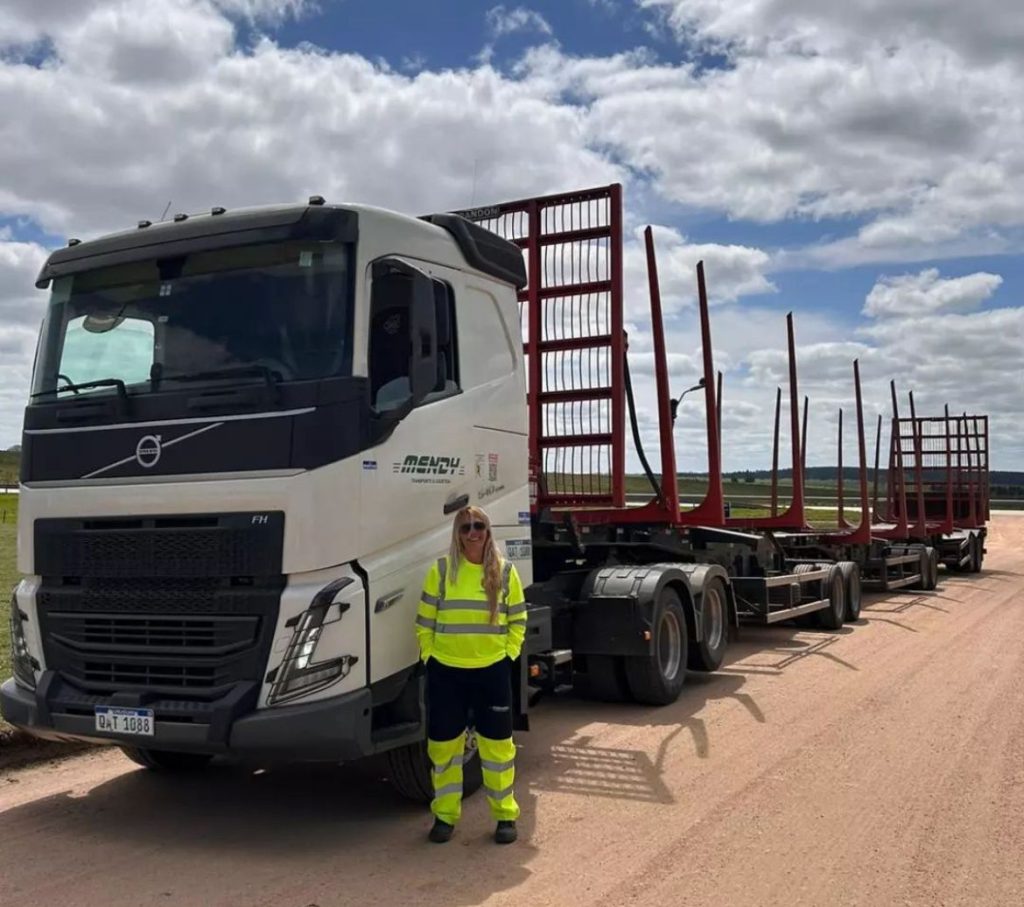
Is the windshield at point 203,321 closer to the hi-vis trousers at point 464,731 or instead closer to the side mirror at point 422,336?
the side mirror at point 422,336

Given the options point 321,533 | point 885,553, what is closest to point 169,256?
point 321,533

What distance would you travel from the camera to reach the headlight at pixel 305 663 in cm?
491

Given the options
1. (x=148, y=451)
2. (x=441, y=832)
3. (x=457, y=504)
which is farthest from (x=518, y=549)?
(x=148, y=451)

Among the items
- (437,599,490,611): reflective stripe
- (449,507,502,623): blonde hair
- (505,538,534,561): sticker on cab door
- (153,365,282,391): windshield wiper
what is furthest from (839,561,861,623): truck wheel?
(153,365,282,391): windshield wiper

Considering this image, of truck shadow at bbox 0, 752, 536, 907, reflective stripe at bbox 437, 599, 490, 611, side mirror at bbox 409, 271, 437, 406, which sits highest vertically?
side mirror at bbox 409, 271, 437, 406

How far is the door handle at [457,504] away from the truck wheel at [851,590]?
31.0 feet

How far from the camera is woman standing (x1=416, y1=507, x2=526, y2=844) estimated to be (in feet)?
17.1

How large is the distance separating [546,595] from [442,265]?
2866 mm

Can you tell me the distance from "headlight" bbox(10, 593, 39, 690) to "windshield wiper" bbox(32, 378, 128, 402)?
114 centimetres

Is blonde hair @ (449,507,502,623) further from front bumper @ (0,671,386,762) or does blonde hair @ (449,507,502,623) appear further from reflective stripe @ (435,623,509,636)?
front bumper @ (0,671,386,762)

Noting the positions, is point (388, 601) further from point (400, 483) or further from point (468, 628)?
point (400, 483)

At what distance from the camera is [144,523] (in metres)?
5.28

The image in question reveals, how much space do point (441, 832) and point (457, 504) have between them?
5.94ft

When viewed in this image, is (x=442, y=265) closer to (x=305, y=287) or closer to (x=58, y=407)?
(x=305, y=287)
